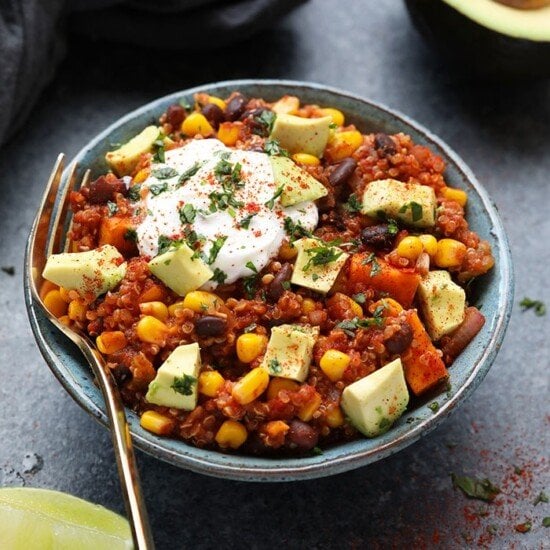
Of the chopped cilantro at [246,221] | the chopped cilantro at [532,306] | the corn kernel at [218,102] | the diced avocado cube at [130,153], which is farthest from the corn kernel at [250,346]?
the chopped cilantro at [532,306]

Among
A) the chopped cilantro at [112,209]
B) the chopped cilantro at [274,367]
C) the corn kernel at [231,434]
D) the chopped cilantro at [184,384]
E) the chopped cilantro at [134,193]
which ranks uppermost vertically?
the chopped cilantro at [134,193]

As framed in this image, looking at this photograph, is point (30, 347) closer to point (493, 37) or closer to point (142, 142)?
point (142, 142)

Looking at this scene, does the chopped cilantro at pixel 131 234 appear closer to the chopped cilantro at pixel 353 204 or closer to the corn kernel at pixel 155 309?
the corn kernel at pixel 155 309

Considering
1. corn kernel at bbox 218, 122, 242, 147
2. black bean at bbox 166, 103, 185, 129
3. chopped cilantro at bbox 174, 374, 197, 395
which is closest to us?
chopped cilantro at bbox 174, 374, 197, 395

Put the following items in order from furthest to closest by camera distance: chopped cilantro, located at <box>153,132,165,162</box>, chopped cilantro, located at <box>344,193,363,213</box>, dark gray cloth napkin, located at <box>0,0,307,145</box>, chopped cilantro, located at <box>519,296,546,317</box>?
1. dark gray cloth napkin, located at <box>0,0,307,145</box>
2. chopped cilantro, located at <box>519,296,546,317</box>
3. chopped cilantro, located at <box>153,132,165,162</box>
4. chopped cilantro, located at <box>344,193,363,213</box>

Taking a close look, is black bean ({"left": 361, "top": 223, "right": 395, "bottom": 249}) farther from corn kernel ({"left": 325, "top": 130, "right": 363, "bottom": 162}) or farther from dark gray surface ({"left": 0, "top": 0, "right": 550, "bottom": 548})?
dark gray surface ({"left": 0, "top": 0, "right": 550, "bottom": 548})

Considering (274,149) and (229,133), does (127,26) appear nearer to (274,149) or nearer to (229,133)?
(229,133)

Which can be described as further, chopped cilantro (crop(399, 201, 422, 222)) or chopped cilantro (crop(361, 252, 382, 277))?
chopped cilantro (crop(399, 201, 422, 222))

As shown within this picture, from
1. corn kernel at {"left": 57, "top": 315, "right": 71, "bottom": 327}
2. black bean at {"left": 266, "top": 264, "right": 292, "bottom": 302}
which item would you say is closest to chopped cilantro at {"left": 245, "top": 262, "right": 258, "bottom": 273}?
black bean at {"left": 266, "top": 264, "right": 292, "bottom": 302}
